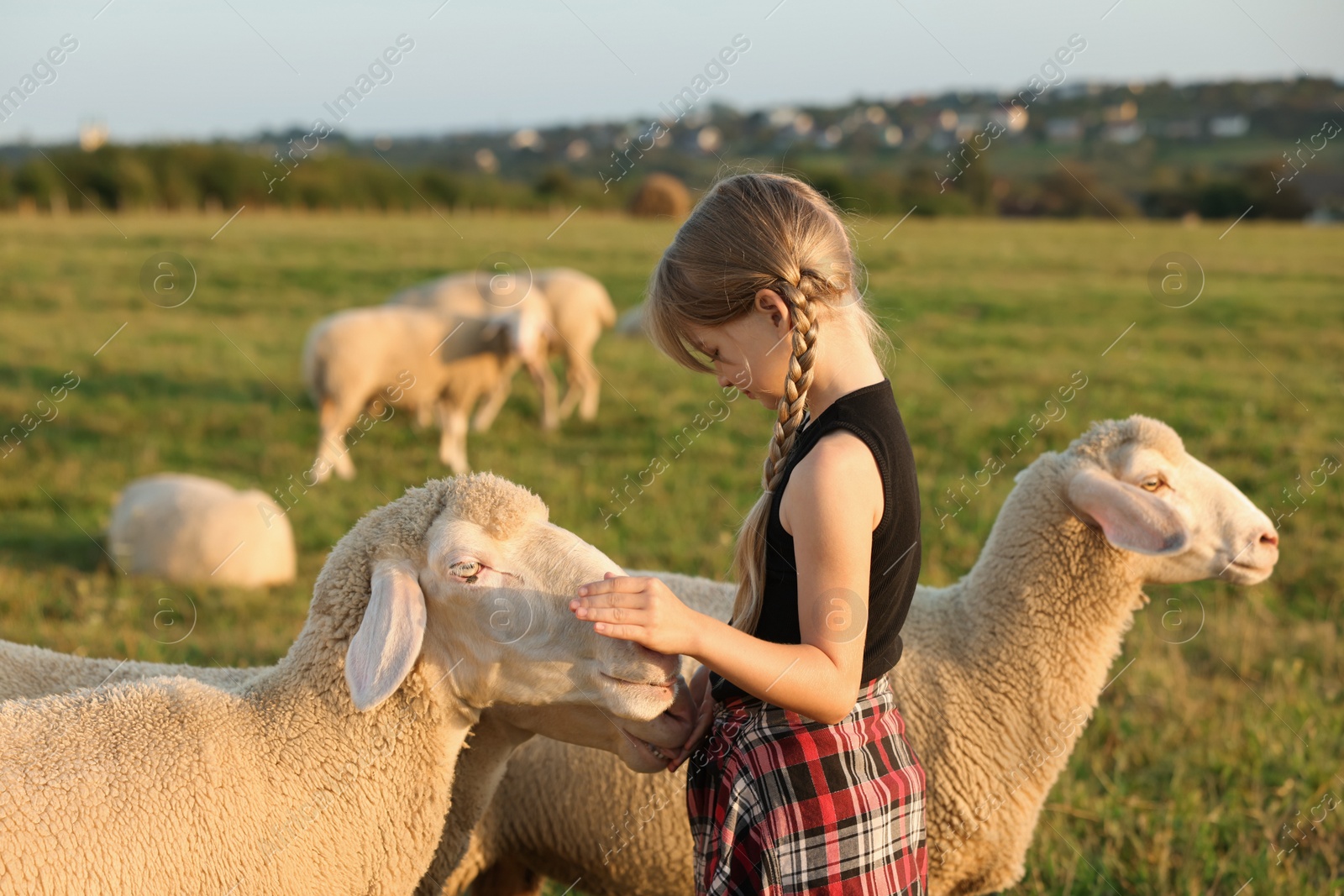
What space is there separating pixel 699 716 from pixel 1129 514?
5.08 ft

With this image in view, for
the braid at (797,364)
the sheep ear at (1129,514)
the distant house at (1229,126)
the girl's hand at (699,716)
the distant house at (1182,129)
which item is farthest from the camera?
the distant house at (1182,129)

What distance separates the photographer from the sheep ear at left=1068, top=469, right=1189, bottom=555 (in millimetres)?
3102

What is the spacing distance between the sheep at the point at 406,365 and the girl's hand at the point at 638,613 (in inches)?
266

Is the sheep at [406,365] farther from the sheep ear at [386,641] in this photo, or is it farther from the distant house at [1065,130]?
the distant house at [1065,130]

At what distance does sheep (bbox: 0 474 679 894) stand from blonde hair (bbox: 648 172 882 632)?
0.41 meters

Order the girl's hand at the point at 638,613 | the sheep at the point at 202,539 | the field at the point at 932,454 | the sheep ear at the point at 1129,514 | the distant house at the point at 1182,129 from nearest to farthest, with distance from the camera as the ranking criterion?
1. the girl's hand at the point at 638,613
2. the sheep ear at the point at 1129,514
3. the field at the point at 932,454
4. the sheep at the point at 202,539
5. the distant house at the point at 1182,129

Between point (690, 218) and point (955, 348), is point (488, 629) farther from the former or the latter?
point (955, 348)

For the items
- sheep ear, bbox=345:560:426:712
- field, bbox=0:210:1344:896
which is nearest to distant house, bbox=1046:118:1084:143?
field, bbox=0:210:1344:896

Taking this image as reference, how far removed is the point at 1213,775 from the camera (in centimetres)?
Result: 414

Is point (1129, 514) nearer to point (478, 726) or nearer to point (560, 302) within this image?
point (478, 726)

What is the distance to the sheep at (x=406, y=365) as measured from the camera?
364 inches

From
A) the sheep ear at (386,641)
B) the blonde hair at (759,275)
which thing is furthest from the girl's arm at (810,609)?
the sheep ear at (386,641)

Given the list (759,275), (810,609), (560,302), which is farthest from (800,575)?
(560,302)

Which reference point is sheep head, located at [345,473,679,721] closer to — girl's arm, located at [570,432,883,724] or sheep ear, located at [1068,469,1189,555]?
girl's arm, located at [570,432,883,724]
